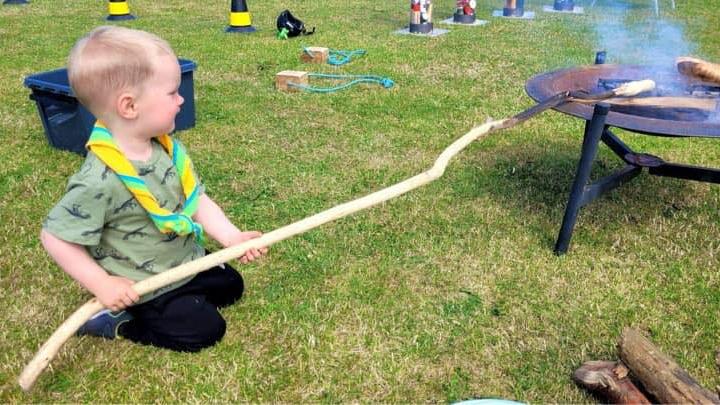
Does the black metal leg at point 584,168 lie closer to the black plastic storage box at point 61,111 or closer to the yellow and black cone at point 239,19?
the black plastic storage box at point 61,111

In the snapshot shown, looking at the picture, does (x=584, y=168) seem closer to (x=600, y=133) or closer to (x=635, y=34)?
(x=600, y=133)

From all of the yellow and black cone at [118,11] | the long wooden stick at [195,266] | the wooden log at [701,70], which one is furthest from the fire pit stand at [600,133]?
the yellow and black cone at [118,11]

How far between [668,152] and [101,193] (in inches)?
159

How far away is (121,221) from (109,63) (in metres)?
0.56

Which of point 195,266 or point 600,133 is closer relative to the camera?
point 195,266

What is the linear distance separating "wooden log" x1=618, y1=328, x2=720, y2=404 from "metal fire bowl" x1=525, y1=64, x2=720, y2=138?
91cm

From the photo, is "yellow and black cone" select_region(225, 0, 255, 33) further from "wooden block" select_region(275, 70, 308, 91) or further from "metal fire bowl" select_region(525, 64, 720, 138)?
"metal fire bowl" select_region(525, 64, 720, 138)

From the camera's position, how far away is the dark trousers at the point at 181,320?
2.32 metres

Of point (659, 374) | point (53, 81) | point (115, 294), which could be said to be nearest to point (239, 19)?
point (53, 81)

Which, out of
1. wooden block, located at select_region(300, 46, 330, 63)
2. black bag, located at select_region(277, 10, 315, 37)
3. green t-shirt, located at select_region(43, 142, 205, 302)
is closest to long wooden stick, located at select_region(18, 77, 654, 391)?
green t-shirt, located at select_region(43, 142, 205, 302)

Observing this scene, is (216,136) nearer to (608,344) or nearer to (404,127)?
(404,127)

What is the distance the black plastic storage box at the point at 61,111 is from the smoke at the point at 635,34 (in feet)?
16.8

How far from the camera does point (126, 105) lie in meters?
1.94

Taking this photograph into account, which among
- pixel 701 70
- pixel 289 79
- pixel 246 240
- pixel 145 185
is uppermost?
pixel 701 70
